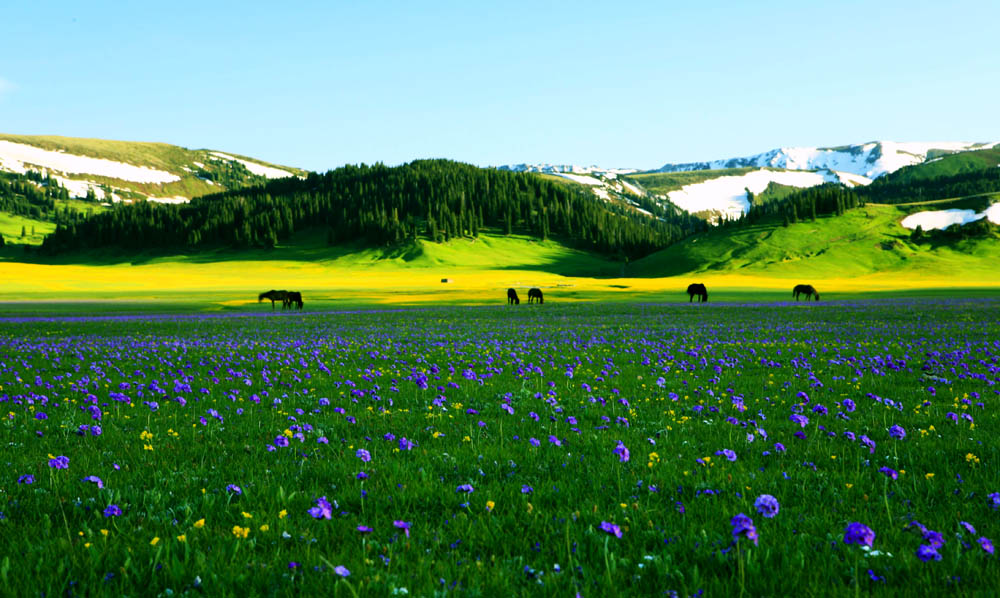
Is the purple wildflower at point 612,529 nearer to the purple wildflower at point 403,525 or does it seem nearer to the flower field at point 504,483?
the flower field at point 504,483

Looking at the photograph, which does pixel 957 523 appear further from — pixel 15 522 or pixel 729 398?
pixel 15 522

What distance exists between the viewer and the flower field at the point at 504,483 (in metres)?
4.10

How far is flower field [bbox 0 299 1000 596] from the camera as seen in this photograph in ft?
13.5

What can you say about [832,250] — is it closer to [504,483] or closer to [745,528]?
[504,483]

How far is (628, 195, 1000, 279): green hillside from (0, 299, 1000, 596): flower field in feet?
496

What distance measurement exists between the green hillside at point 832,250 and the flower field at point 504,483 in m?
151

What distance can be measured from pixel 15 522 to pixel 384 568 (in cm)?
361

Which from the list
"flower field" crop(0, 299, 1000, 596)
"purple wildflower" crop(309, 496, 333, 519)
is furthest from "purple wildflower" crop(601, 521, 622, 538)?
"purple wildflower" crop(309, 496, 333, 519)

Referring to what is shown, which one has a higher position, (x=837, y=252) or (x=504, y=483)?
(x=837, y=252)

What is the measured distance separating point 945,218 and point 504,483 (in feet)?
719

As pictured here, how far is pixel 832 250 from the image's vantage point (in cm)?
16225

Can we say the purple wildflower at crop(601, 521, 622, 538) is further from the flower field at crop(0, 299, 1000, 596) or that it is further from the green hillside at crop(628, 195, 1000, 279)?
the green hillside at crop(628, 195, 1000, 279)

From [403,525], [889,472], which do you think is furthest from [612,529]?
[889,472]

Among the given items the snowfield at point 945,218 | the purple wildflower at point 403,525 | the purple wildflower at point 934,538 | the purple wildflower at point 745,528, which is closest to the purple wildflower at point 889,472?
the purple wildflower at point 934,538
